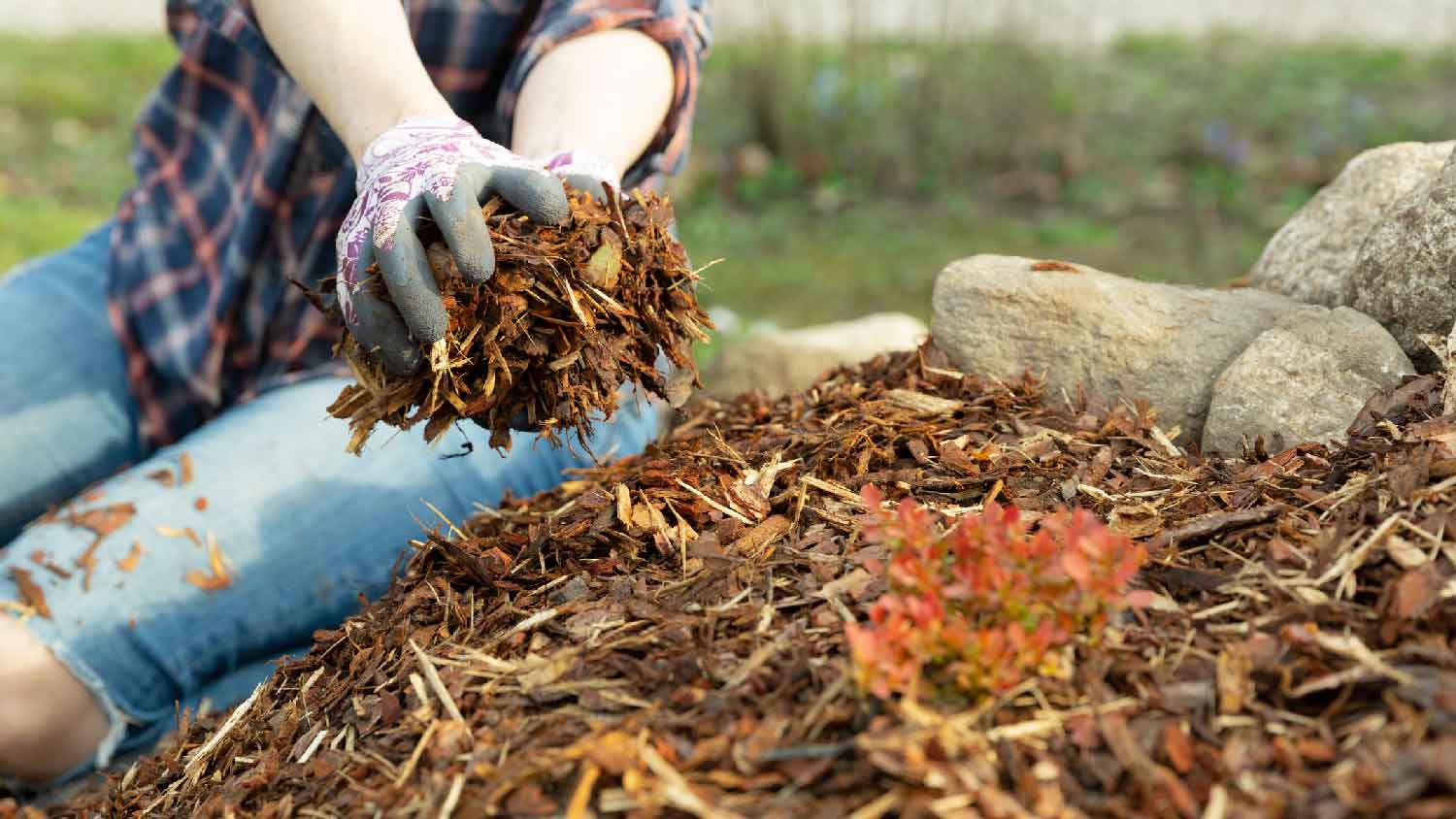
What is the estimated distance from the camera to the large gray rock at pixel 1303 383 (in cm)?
200


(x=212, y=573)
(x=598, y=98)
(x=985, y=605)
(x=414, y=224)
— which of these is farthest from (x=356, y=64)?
(x=985, y=605)

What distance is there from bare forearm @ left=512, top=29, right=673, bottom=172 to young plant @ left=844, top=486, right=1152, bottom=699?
1250 mm

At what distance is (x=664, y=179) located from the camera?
2.87 metres

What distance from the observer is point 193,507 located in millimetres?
2568

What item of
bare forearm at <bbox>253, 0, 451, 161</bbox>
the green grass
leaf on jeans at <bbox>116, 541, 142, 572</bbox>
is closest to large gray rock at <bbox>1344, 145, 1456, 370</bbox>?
bare forearm at <bbox>253, 0, 451, 161</bbox>

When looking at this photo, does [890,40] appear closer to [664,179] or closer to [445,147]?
[664,179]

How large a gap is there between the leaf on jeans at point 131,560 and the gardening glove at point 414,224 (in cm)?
100

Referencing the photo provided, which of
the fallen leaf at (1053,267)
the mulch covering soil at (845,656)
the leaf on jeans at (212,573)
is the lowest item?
the leaf on jeans at (212,573)

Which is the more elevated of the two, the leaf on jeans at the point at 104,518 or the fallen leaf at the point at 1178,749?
the fallen leaf at the point at 1178,749

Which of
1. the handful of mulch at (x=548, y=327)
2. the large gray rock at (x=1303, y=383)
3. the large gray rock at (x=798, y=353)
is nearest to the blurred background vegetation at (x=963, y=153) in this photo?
the large gray rock at (x=798, y=353)

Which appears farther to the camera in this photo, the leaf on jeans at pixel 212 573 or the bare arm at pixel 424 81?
the leaf on jeans at pixel 212 573

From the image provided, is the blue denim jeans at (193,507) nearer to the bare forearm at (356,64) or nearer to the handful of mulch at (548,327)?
the handful of mulch at (548,327)

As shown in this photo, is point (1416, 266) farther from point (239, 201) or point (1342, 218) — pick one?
point (239, 201)

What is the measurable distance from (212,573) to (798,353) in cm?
171
